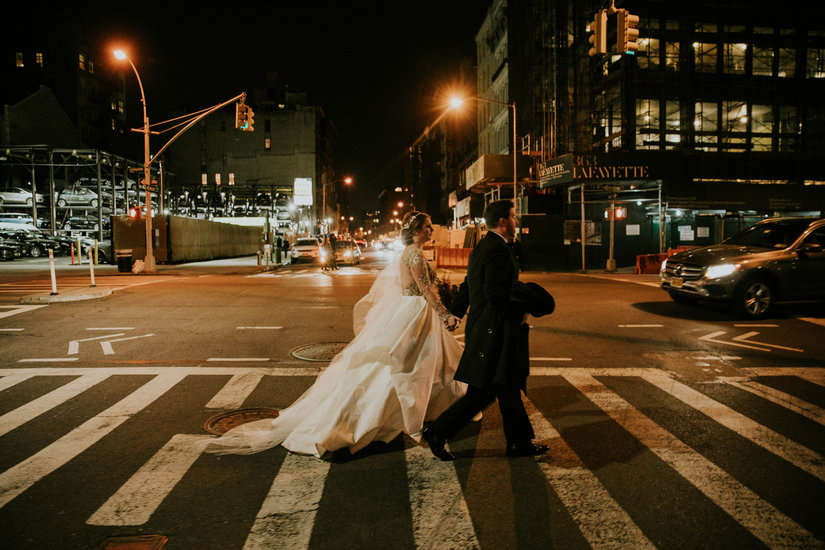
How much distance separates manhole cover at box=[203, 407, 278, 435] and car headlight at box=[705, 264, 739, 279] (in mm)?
9756

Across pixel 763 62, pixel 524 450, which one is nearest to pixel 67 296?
pixel 524 450

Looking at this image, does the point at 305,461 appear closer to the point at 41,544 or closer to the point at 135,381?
the point at 41,544

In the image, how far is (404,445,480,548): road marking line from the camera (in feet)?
10.7

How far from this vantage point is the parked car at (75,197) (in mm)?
53312

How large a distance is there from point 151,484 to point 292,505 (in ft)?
3.62

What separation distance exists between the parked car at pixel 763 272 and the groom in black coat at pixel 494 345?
9017 millimetres

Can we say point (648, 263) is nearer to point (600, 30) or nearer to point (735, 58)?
point (600, 30)

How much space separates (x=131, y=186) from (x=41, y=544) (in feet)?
213

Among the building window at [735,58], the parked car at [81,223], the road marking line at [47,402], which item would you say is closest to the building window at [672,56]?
the building window at [735,58]

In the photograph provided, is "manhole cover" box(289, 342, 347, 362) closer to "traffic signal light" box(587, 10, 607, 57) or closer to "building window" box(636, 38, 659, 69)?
"traffic signal light" box(587, 10, 607, 57)

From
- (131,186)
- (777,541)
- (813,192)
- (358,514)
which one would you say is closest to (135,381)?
(358,514)

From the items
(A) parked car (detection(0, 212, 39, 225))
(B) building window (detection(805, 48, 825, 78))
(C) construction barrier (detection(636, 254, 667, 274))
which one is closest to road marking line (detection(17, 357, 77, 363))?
(C) construction barrier (detection(636, 254, 667, 274))

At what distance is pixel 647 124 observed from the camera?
108ft

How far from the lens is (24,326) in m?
10.9
